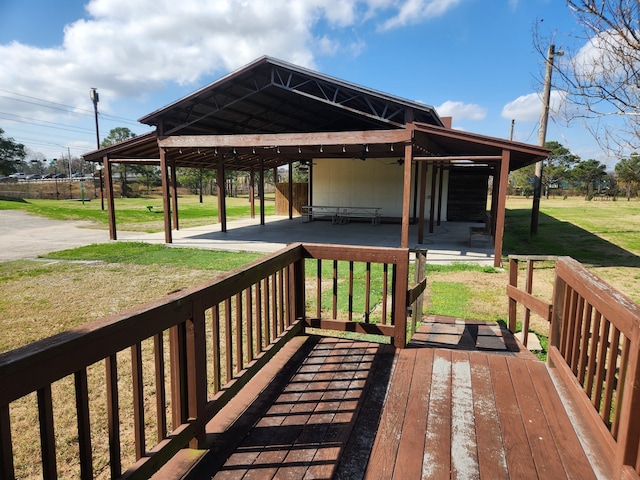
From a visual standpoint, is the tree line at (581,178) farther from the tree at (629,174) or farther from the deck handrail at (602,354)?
the deck handrail at (602,354)

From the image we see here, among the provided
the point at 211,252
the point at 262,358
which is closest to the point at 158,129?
the point at 211,252

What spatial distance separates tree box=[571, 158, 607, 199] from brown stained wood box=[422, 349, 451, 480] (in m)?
42.2

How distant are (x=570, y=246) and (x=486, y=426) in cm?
1083

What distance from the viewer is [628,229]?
14547mm

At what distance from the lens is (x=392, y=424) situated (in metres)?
2.19

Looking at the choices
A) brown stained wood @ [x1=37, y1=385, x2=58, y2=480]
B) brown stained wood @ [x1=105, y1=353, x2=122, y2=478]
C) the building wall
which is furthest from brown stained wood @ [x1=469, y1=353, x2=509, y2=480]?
the building wall

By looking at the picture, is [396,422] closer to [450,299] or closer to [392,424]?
[392,424]

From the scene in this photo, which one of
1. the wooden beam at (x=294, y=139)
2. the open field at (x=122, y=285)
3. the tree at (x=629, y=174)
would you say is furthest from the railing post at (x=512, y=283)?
the tree at (x=629, y=174)

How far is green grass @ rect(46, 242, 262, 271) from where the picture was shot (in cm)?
826

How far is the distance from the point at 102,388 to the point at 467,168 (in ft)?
57.3

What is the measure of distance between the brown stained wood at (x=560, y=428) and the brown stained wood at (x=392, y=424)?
31.2 inches

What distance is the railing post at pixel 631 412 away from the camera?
154 centimetres

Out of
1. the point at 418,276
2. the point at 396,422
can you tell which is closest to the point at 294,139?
the point at 418,276

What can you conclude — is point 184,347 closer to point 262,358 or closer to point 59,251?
point 262,358
